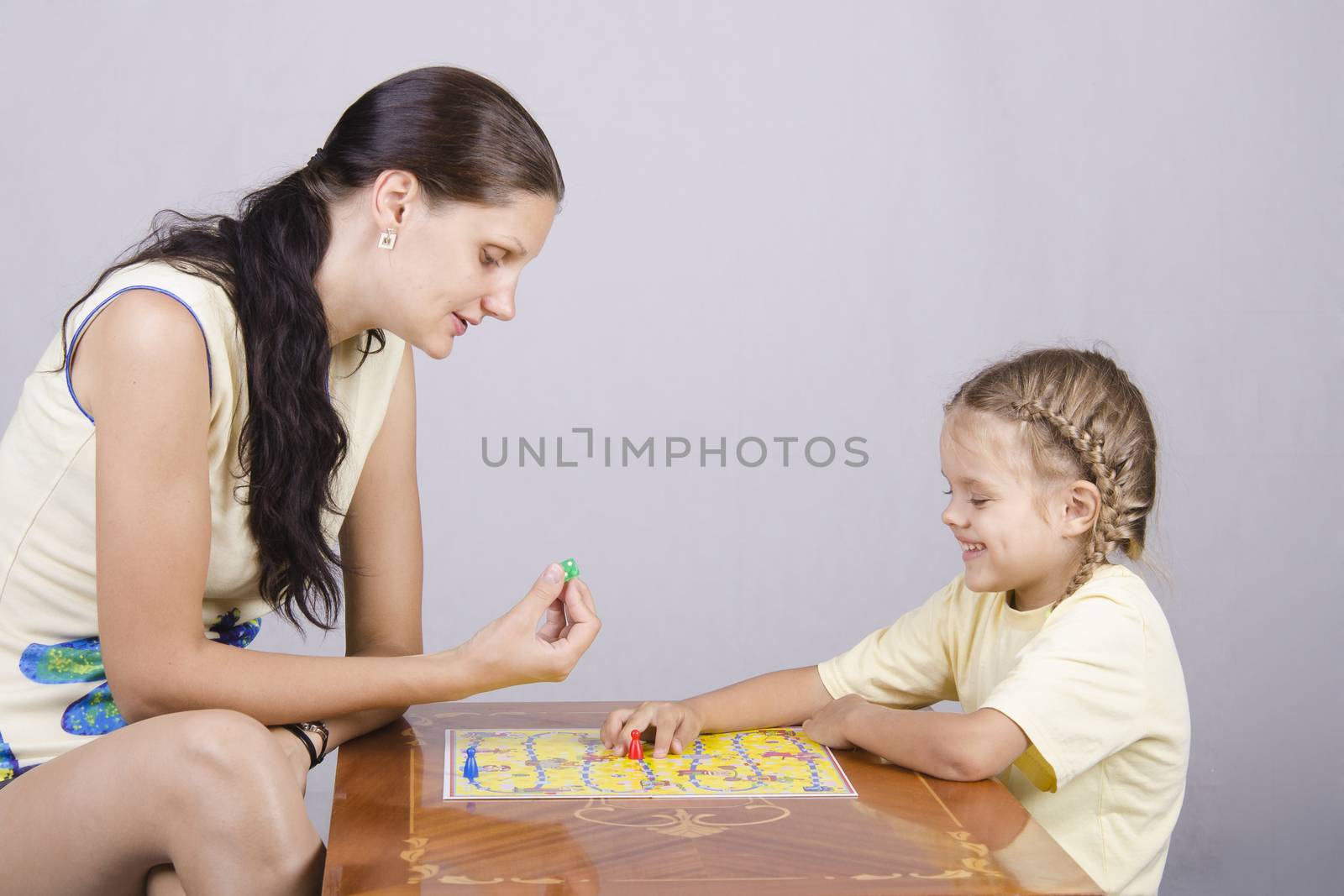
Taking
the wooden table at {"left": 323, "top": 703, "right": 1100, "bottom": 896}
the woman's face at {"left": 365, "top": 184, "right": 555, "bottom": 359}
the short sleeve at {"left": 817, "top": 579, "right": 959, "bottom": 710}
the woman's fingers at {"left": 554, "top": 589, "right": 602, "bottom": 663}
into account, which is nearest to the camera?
the wooden table at {"left": 323, "top": 703, "right": 1100, "bottom": 896}

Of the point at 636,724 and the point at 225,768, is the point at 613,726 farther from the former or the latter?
the point at 225,768

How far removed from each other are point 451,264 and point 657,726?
0.55m

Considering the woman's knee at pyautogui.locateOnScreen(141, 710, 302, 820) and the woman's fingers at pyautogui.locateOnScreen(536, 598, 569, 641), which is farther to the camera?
the woman's fingers at pyautogui.locateOnScreen(536, 598, 569, 641)

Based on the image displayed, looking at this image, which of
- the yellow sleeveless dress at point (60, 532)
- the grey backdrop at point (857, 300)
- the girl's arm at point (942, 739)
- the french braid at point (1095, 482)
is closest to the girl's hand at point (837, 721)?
the girl's arm at point (942, 739)

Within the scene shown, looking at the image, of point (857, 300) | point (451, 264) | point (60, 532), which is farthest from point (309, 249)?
point (857, 300)

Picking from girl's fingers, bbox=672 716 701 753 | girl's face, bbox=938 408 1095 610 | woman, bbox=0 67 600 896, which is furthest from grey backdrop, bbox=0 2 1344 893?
girl's fingers, bbox=672 716 701 753

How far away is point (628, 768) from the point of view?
1.39m

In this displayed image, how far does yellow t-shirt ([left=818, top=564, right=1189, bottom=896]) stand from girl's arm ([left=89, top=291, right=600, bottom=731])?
473mm

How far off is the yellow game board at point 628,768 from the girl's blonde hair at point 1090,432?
0.38 m

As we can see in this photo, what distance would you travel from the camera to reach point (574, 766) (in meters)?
1.38

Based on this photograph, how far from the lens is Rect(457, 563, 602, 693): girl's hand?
1.40 meters

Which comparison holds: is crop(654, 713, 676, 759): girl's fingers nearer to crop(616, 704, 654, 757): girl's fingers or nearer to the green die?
crop(616, 704, 654, 757): girl's fingers

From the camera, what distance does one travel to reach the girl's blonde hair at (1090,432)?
155 cm

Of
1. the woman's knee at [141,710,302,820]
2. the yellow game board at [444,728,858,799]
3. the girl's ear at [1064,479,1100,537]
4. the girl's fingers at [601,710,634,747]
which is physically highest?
the girl's ear at [1064,479,1100,537]
